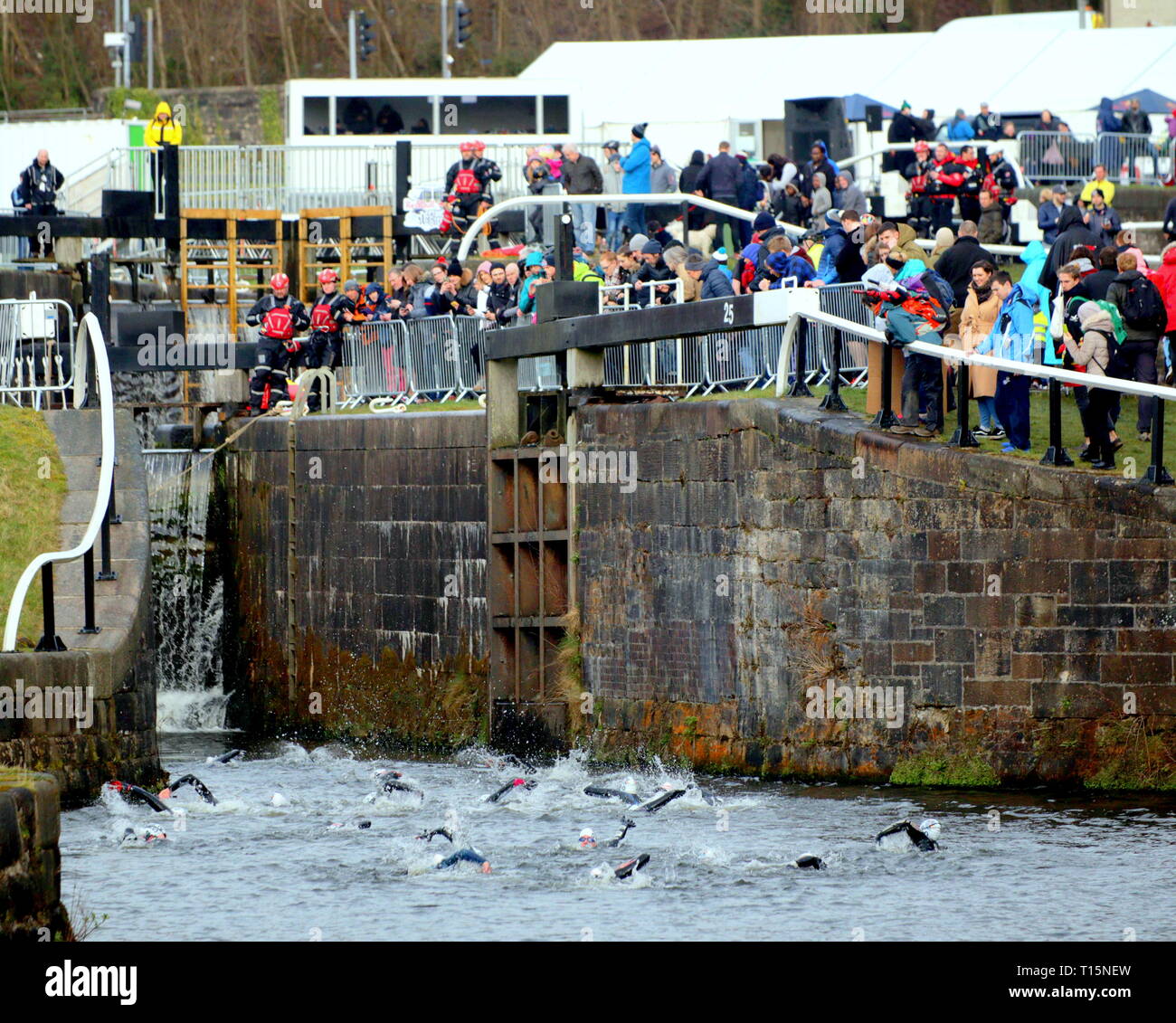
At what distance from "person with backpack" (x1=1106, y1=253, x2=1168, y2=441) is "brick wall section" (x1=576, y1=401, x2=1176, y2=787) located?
73.6 inches

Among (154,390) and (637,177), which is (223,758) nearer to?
(637,177)

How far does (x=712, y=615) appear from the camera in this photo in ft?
60.6

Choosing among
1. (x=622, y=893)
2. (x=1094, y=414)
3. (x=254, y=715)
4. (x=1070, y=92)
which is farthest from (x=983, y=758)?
(x=1070, y=92)

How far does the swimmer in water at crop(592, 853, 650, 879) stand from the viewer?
45.7 feet

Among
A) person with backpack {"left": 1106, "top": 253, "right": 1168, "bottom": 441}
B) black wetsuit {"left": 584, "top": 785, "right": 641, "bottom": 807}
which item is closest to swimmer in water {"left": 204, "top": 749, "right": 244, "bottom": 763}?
black wetsuit {"left": 584, "top": 785, "right": 641, "bottom": 807}

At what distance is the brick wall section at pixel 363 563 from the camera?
71.5 feet

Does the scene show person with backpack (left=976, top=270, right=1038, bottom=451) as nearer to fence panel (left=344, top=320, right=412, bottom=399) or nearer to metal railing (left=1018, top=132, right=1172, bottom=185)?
fence panel (left=344, top=320, right=412, bottom=399)

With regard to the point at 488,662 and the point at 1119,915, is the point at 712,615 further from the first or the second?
the point at 1119,915

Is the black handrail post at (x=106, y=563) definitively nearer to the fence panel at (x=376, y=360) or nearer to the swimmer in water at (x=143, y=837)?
the swimmer in water at (x=143, y=837)

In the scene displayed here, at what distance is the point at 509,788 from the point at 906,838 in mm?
3865

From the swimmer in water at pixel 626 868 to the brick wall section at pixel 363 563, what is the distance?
7.37 m

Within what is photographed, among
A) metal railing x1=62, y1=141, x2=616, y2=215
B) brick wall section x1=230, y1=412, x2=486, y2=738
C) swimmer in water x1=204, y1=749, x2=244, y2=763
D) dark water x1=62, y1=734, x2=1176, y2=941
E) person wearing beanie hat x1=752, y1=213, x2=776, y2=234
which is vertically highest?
metal railing x1=62, y1=141, x2=616, y2=215

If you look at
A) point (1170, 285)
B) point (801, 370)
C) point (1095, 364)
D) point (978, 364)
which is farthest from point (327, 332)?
point (1095, 364)

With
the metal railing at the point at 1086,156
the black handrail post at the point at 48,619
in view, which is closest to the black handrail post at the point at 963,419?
the black handrail post at the point at 48,619
